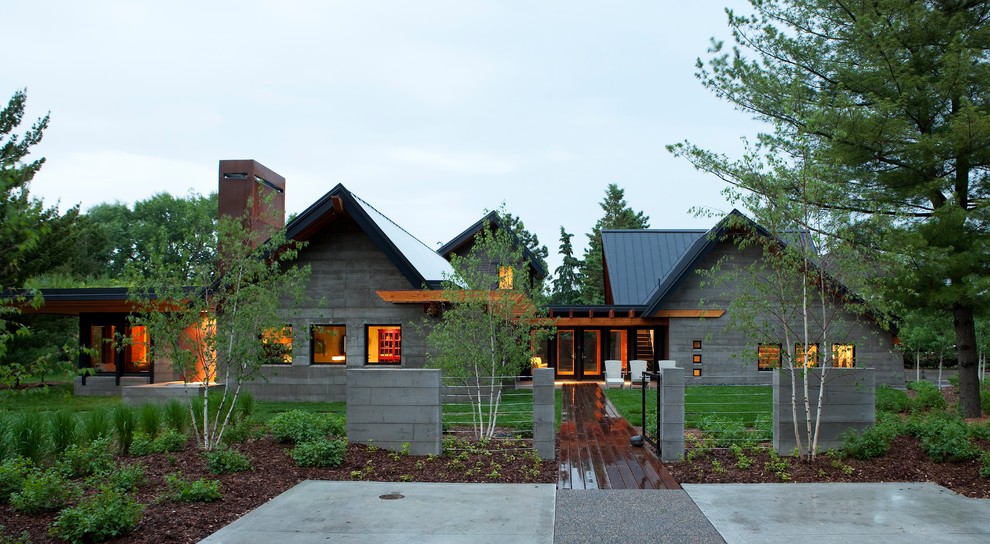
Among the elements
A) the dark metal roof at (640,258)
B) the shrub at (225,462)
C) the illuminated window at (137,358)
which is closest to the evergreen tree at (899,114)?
the shrub at (225,462)

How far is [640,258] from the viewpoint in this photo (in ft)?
88.2

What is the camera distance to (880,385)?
800 inches

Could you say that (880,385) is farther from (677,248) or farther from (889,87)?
(889,87)

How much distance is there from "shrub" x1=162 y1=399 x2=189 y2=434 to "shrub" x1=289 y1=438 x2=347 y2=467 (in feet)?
7.33

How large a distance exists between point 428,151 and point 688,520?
4330 inches

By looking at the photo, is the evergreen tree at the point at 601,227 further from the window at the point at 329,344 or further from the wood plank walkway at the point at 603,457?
the wood plank walkway at the point at 603,457

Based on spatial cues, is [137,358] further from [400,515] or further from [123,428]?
[400,515]

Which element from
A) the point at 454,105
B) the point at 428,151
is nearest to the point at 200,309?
the point at 454,105

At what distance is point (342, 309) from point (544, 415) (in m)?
9.45

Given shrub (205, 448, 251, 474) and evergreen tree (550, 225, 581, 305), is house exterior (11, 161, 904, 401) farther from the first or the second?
evergreen tree (550, 225, 581, 305)

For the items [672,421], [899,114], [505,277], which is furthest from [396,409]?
[899,114]

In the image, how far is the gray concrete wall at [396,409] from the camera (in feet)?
29.9

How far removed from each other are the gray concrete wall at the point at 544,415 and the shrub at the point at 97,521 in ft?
15.9

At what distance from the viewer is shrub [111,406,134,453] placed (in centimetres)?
893
